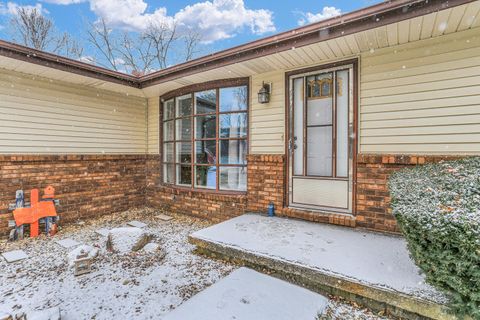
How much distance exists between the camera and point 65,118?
4727 mm

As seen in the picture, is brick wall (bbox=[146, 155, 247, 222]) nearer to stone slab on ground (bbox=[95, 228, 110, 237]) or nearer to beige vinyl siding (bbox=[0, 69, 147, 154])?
beige vinyl siding (bbox=[0, 69, 147, 154])

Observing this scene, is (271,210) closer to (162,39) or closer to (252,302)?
(252,302)

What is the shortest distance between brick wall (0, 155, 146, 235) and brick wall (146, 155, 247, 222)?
0.89 ft

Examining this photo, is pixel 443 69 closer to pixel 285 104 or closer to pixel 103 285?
pixel 285 104

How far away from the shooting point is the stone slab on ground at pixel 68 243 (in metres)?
3.75

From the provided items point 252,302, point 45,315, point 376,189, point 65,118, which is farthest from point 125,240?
point 376,189

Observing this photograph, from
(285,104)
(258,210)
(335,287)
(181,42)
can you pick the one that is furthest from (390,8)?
(181,42)

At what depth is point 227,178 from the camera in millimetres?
4785

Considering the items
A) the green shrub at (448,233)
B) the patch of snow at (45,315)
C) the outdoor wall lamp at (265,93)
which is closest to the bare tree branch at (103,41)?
the outdoor wall lamp at (265,93)

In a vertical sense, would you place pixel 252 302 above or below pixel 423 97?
below

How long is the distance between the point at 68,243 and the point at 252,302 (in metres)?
3.09

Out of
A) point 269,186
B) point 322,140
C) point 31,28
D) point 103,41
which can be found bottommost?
point 269,186

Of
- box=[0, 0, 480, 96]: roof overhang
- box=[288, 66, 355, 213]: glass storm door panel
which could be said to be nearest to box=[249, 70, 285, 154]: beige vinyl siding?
box=[288, 66, 355, 213]: glass storm door panel

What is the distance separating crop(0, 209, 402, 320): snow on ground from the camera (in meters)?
2.25
